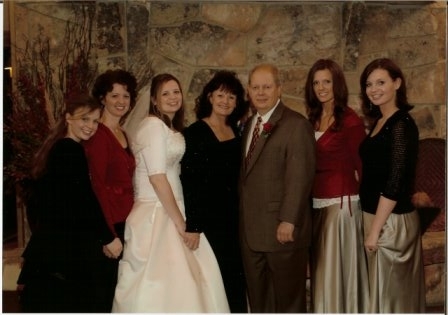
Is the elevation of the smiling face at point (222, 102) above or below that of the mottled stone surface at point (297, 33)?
below

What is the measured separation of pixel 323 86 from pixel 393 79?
0.33m

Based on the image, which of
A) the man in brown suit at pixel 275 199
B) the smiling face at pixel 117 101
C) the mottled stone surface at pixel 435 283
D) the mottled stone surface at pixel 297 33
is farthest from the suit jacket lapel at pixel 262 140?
the mottled stone surface at pixel 435 283

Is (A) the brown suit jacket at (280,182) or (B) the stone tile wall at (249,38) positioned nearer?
(A) the brown suit jacket at (280,182)

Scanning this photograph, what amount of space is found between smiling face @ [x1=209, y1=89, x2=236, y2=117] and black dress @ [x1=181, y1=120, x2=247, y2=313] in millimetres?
96

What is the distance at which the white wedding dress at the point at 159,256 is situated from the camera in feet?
8.91

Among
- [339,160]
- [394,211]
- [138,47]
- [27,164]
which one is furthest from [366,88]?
[27,164]

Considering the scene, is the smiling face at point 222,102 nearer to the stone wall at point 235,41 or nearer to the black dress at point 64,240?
the stone wall at point 235,41

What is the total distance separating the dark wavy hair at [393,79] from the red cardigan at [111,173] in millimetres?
1118

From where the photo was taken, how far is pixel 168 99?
110 inches

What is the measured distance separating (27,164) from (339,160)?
145 cm

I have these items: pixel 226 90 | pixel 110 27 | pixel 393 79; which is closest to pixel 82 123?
pixel 110 27

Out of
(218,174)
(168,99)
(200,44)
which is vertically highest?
(200,44)

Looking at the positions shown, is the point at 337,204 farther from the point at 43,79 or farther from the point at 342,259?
the point at 43,79

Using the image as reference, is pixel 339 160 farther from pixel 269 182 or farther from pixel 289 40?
pixel 289 40
